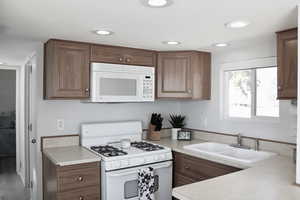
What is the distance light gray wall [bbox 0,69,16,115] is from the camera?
5.13 m

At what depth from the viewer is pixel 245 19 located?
5.94ft

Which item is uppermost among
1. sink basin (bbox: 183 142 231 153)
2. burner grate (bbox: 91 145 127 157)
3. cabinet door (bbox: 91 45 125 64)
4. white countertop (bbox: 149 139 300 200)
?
cabinet door (bbox: 91 45 125 64)

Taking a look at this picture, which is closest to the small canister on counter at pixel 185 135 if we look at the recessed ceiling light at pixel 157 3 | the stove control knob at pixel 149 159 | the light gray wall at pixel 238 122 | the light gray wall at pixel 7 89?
the light gray wall at pixel 238 122

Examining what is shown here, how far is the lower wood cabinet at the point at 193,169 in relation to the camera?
2.35 meters

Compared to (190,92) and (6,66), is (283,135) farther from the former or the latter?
(6,66)

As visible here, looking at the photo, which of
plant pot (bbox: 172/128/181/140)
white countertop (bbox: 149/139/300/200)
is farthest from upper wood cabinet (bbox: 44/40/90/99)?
white countertop (bbox: 149/139/300/200)

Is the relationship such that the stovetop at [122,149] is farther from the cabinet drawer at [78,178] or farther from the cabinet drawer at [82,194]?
the cabinet drawer at [82,194]

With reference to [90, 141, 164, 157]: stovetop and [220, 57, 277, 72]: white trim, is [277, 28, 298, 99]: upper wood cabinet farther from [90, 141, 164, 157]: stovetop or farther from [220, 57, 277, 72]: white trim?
[90, 141, 164, 157]: stovetop

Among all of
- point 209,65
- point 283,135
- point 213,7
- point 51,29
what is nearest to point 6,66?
point 51,29

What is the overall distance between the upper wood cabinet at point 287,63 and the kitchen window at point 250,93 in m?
0.57

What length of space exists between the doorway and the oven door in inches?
78.9

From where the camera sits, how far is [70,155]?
2410 millimetres

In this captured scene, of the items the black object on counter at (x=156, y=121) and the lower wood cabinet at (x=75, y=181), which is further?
the black object on counter at (x=156, y=121)

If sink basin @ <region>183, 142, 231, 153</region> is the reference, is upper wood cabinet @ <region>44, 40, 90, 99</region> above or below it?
above
